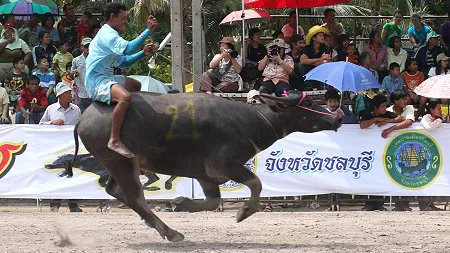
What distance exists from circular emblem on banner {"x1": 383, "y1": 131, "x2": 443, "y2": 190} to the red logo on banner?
17.5 ft

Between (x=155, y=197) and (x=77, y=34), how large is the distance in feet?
18.4

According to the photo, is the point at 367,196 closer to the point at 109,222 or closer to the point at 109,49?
the point at 109,222

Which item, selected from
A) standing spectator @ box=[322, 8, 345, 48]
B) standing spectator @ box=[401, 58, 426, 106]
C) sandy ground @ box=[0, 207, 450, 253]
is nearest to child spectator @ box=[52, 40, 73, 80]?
sandy ground @ box=[0, 207, 450, 253]

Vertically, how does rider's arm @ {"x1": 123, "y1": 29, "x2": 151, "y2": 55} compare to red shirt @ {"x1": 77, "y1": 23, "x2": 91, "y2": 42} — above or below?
below

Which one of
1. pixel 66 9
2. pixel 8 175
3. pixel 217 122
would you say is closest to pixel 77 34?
pixel 66 9

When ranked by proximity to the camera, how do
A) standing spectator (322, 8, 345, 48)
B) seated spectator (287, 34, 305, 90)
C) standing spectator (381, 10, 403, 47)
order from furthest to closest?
standing spectator (381, 10, 403, 47)
standing spectator (322, 8, 345, 48)
seated spectator (287, 34, 305, 90)

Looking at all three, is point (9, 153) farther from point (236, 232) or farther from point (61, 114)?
point (236, 232)

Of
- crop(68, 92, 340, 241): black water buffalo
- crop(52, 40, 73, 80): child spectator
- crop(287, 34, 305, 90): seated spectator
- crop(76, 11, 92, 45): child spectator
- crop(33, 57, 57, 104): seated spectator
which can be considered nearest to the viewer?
crop(68, 92, 340, 241): black water buffalo

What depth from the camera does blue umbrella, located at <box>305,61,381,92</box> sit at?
1377 cm

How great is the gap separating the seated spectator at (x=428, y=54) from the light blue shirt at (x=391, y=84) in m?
1.11

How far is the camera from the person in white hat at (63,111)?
14.1m

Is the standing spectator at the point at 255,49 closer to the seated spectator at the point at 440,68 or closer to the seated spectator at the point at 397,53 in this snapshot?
the seated spectator at the point at 397,53

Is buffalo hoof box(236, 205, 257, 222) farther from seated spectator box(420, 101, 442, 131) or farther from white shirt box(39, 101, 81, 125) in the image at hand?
white shirt box(39, 101, 81, 125)

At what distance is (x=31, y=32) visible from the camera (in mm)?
18172
